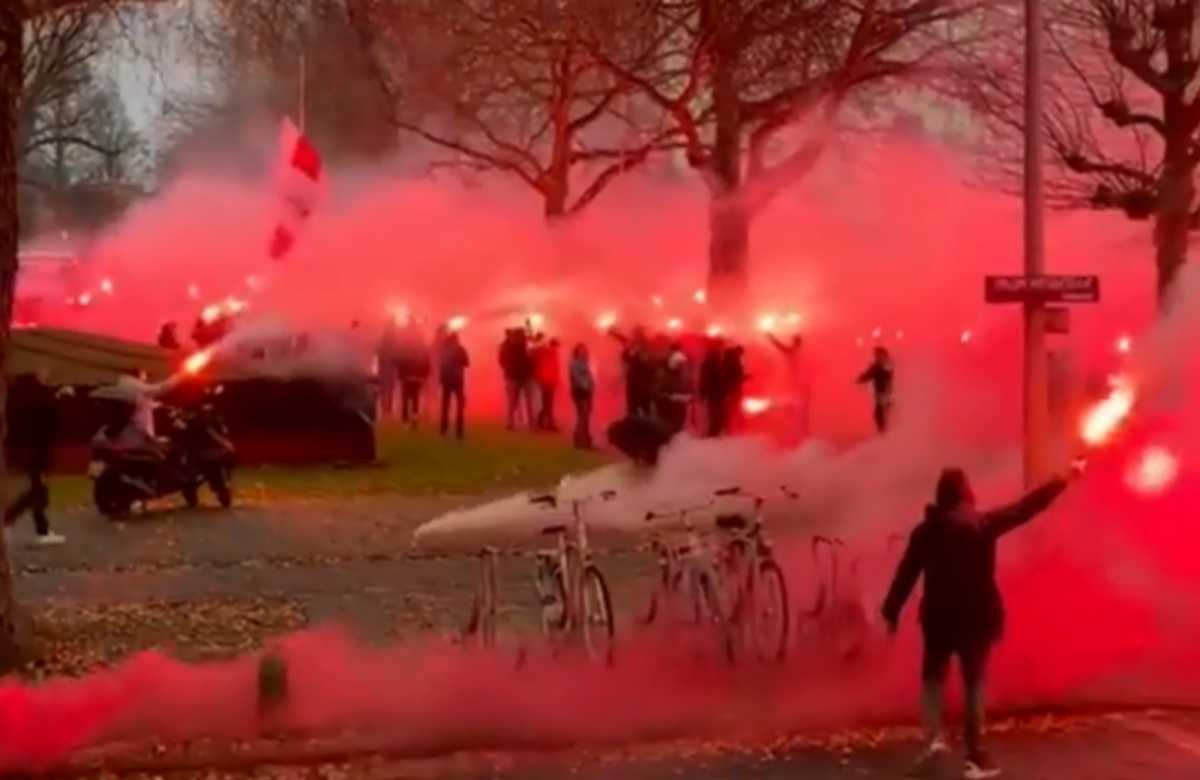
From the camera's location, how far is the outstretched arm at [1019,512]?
34.5ft

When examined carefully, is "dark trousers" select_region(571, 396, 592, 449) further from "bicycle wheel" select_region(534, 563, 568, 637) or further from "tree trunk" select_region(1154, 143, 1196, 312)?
"bicycle wheel" select_region(534, 563, 568, 637)

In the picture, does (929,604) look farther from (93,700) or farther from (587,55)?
(587,55)

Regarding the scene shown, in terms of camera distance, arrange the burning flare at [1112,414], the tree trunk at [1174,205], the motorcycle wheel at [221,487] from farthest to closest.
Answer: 1. the tree trunk at [1174,205]
2. the motorcycle wheel at [221,487]
3. the burning flare at [1112,414]

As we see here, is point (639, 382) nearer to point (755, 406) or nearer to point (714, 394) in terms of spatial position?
point (714, 394)

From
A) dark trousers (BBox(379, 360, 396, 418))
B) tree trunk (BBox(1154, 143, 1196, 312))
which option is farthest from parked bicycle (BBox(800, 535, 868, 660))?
dark trousers (BBox(379, 360, 396, 418))

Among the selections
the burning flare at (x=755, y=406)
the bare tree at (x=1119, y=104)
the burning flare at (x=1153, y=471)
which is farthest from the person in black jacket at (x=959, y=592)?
the burning flare at (x=755, y=406)

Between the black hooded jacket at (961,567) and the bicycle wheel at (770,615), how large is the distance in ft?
7.29

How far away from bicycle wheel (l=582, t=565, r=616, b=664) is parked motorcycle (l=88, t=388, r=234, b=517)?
9895 millimetres

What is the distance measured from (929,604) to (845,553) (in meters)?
3.12

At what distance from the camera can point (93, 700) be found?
39.8 ft

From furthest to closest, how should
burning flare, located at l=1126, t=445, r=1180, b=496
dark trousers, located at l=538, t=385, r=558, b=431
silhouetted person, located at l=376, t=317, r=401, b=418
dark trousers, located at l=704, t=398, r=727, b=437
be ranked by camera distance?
silhouetted person, located at l=376, t=317, r=401, b=418 < dark trousers, located at l=538, t=385, r=558, b=431 < dark trousers, located at l=704, t=398, r=727, b=437 < burning flare, located at l=1126, t=445, r=1180, b=496

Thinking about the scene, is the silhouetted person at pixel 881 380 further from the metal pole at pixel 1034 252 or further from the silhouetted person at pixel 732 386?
the metal pole at pixel 1034 252

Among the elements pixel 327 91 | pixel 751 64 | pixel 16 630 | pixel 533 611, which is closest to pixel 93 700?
pixel 16 630

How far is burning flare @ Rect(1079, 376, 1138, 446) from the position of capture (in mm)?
13375
